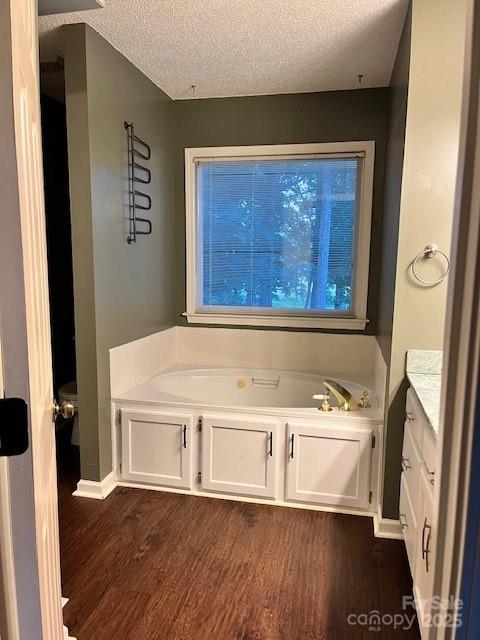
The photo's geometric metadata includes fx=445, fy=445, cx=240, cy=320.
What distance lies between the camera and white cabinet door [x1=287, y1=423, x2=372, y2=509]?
2502 mm

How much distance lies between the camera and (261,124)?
3.38m

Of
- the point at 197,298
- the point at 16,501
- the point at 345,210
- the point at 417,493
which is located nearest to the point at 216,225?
the point at 197,298

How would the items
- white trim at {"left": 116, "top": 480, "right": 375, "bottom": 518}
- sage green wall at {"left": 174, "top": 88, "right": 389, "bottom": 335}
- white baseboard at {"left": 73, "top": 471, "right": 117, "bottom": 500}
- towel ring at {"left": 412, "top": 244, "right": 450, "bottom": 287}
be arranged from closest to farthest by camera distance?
towel ring at {"left": 412, "top": 244, "right": 450, "bottom": 287} < white trim at {"left": 116, "top": 480, "right": 375, "bottom": 518} < white baseboard at {"left": 73, "top": 471, "right": 117, "bottom": 500} < sage green wall at {"left": 174, "top": 88, "right": 389, "bottom": 335}

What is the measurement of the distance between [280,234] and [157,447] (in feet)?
6.07

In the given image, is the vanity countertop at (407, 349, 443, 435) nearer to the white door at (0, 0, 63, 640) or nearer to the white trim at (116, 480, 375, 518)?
the white trim at (116, 480, 375, 518)

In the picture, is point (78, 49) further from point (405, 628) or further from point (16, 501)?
point (405, 628)

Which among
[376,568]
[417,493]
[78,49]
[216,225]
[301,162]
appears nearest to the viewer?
[417,493]

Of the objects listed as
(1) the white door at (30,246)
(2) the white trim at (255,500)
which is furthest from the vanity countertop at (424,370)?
(1) the white door at (30,246)

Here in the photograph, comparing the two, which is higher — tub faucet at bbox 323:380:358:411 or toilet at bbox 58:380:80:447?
tub faucet at bbox 323:380:358:411

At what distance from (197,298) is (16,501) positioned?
3.00 meters

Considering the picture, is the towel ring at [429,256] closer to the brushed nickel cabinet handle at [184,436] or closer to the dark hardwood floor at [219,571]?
the dark hardwood floor at [219,571]

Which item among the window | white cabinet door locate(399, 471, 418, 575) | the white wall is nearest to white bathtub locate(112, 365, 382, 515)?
white cabinet door locate(399, 471, 418, 575)

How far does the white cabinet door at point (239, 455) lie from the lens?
260 centimetres

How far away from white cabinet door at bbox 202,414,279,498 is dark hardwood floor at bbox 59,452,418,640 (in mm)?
109
